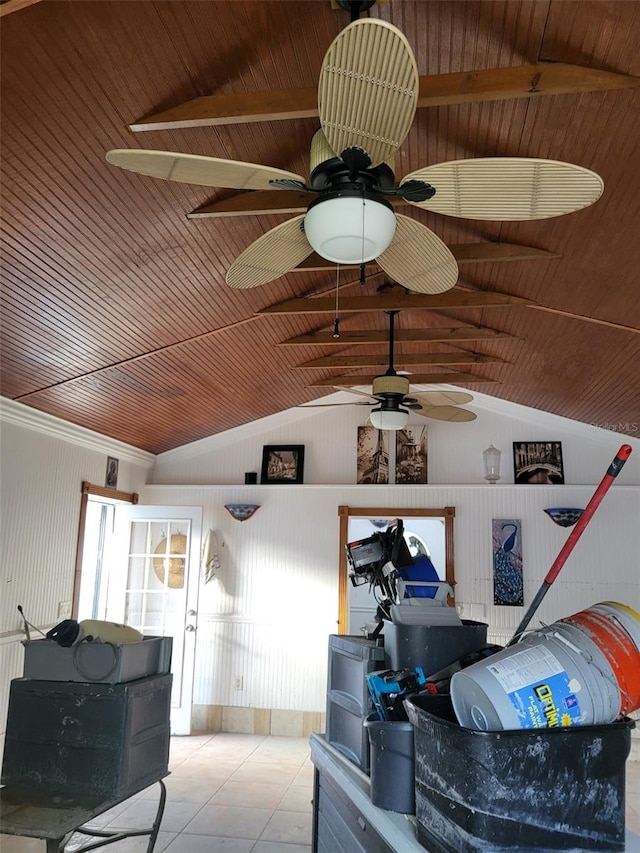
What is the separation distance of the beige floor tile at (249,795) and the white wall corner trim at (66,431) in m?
2.86

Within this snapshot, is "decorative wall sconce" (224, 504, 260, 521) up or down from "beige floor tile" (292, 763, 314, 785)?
up

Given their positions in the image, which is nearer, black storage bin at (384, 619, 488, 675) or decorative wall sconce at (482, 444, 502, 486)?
black storage bin at (384, 619, 488, 675)

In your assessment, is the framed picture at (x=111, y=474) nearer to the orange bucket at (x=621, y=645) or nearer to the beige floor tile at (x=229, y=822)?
the beige floor tile at (x=229, y=822)

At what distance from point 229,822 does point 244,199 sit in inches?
146

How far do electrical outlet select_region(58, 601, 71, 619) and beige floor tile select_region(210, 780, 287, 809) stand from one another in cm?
174

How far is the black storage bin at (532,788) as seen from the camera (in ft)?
4.24

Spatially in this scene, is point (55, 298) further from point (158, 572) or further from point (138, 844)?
point (158, 572)

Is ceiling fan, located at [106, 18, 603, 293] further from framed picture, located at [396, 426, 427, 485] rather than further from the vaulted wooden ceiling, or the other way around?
framed picture, located at [396, 426, 427, 485]

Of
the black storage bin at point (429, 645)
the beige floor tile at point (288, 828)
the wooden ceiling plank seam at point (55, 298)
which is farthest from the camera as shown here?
the beige floor tile at point (288, 828)

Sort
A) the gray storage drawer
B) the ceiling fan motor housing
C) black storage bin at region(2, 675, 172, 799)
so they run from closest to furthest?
the gray storage drawer, black storage bin at region(2, 675, 172, 799), the ceiling fan motor housing

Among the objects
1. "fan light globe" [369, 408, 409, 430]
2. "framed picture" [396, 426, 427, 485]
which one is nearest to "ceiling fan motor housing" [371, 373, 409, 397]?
"fan light globe" [369, 408, 409, 430]

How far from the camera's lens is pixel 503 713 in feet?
4.37

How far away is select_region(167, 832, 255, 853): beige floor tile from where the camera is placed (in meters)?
3.59

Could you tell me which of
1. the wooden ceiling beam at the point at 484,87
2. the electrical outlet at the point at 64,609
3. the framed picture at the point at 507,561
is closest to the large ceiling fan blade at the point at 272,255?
the wooden ceiling beam at the point at 484,87
